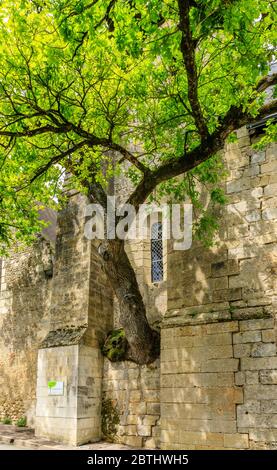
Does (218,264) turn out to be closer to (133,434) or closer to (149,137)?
(149,137)

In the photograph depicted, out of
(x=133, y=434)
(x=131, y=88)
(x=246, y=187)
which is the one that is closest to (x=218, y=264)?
(x=246, y=187)

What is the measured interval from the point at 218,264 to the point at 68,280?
3678 mm

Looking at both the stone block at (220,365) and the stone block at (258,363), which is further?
the stone block at (220,365)

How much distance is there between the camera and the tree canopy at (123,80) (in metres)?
4.80

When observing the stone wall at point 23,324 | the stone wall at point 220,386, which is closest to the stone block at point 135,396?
the stone wall at point 220,386

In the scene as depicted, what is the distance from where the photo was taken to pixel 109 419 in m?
8.59

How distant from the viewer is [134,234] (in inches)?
375

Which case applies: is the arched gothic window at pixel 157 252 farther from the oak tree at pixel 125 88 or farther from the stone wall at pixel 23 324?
the stone wall at pixel 23 324

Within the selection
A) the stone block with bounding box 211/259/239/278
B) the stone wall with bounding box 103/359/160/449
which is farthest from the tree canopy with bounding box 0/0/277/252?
the stone wall with bounding box 103/359/160/449

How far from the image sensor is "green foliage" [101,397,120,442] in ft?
27.8

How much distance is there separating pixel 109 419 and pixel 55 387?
121 cm

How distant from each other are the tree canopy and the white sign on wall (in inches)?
120

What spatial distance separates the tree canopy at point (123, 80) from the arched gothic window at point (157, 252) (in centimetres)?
161

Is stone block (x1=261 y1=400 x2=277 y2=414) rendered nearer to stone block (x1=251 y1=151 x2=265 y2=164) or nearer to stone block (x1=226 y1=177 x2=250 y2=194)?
stone block (x1=226 y1=177 x2=250 y2=194)
